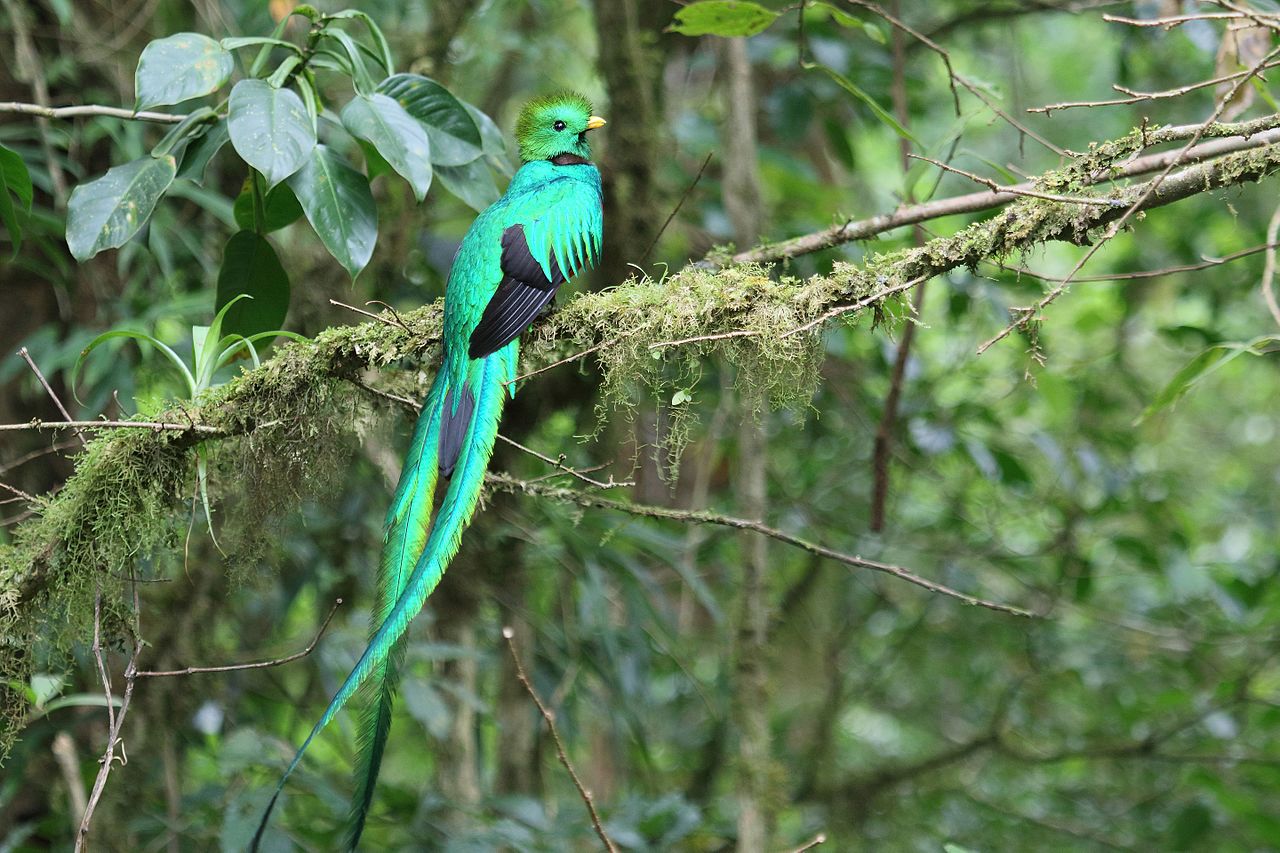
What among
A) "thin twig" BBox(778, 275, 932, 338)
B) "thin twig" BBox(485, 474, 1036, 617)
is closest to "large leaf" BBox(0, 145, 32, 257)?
"thin twig" BBox(485, 474, 1036, 617)

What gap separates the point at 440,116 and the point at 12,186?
85 cm

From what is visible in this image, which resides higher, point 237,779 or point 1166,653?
point 1166,653

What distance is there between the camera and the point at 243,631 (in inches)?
159

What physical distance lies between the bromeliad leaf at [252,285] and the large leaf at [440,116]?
1.28ft

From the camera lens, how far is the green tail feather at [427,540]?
5.43 feet

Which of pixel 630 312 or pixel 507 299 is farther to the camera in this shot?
pixel 507 299

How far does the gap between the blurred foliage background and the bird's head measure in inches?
5.2

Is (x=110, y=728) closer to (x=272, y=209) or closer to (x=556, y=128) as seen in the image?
(x=272, y=209)

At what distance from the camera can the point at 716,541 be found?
425cm

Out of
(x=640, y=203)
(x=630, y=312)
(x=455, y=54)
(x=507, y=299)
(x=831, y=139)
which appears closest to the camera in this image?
(x=630, y=312)

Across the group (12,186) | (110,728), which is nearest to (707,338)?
(110,728)

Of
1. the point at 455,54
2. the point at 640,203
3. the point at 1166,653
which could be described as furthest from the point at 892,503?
the point at 455,54

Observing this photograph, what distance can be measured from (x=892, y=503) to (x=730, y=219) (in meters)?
1.57

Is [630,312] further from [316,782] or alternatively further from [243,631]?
[243,631]
